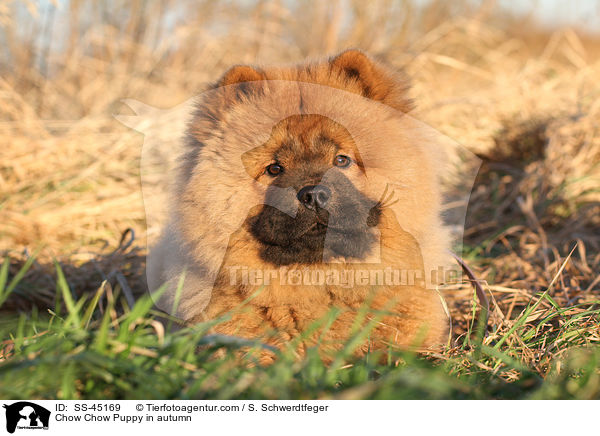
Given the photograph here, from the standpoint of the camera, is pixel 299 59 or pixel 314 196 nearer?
pixel 314 196

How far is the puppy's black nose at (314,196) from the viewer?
2150mm

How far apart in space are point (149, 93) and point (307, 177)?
5.85 m

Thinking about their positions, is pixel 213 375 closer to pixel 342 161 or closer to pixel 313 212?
pixel 313 212

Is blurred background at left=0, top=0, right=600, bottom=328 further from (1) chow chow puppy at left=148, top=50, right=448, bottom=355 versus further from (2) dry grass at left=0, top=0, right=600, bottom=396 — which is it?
(1) chow chow puppy at left=148, top=50, right=448, bottom=355

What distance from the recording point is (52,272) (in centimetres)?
359

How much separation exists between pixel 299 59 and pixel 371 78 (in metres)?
1.73

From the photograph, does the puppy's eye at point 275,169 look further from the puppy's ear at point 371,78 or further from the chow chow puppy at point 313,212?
the puppy's ear at point 371,78

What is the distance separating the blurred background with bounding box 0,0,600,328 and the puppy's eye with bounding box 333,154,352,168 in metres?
0.64

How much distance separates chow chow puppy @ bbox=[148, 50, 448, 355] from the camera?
2.27m

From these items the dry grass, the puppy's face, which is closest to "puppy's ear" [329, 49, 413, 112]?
the dry grass

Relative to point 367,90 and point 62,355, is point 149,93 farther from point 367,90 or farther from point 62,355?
point 62,355

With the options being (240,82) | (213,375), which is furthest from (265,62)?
(213,375)
